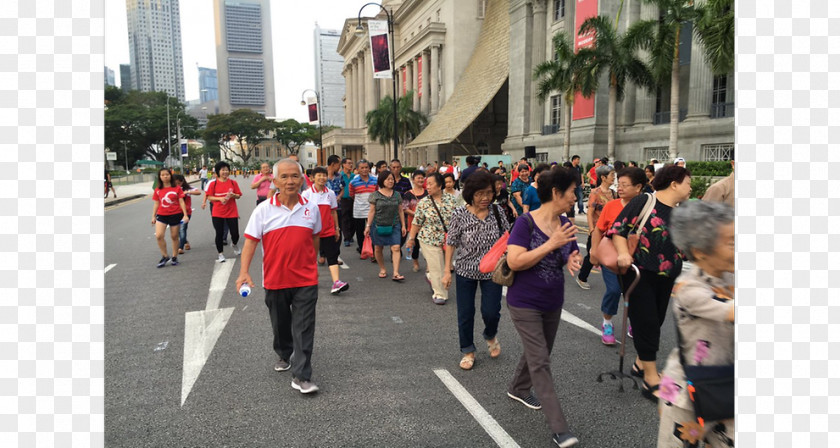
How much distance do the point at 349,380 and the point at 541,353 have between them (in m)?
1.72

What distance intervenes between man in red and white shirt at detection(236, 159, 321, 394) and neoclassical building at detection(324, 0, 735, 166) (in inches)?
859

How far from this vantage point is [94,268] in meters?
1.69

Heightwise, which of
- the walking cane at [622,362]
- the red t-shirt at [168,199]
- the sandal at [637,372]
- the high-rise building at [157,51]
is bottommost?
the sandal at [637,372]

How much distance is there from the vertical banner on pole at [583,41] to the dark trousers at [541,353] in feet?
83.6

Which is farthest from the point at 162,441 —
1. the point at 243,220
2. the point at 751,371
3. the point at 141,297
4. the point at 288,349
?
the point at 243,220

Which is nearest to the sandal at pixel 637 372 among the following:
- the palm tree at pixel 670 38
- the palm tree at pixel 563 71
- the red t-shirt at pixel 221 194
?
the red t-shirt at pixel 221 194

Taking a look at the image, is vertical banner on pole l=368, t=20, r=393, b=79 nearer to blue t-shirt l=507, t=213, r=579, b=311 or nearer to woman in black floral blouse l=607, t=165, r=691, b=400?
woman in black floral blouse l=607, t=165, r=691, b=400

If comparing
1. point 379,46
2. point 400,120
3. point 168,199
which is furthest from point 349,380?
point 400,120

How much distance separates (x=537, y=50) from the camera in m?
34.1

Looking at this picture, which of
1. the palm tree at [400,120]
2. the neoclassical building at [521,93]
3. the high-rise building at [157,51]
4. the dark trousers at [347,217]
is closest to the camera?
the dark trousers at [347,217]

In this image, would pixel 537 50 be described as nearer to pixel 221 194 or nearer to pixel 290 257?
pixel 221 194

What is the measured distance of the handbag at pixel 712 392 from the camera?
1942 mm

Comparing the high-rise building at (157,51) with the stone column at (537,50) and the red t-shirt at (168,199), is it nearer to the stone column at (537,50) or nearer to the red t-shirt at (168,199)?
the stone column at (537,50)

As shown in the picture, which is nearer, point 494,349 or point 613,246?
point 613,246
